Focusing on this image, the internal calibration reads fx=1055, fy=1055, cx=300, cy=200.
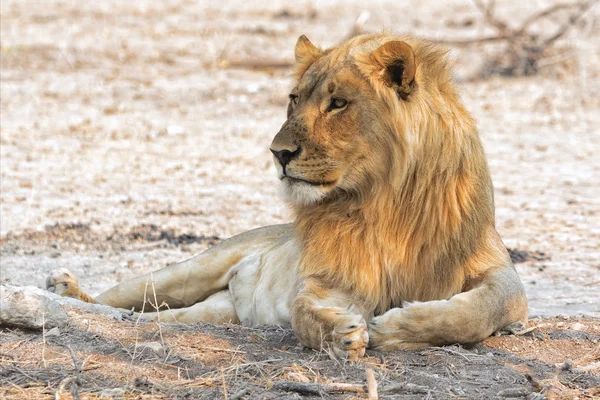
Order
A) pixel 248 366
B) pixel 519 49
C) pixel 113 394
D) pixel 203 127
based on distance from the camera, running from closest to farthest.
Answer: pixel 113 394 → pixel 248 366 → pixel 203 127 → pixel 519 49

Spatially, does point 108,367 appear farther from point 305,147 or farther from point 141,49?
point 141,49

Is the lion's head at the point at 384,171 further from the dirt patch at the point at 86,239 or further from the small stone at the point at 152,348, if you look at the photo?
the dirt patch at the point at 86,239

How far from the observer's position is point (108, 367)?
3.54 metres

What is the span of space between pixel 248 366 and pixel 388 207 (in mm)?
845

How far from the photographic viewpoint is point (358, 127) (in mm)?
3891

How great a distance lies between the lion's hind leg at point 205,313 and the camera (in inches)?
202

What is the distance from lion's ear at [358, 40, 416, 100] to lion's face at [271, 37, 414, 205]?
0.06 metres

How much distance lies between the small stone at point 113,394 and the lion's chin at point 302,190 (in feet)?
3.35

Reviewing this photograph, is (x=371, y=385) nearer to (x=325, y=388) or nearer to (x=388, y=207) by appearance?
(x=325, y=388)

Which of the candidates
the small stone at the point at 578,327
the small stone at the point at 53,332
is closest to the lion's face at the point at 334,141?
the small stone at the point at 53,332

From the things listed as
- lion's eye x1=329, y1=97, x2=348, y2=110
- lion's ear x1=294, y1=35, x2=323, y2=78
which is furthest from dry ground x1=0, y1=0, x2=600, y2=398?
lion's eye x1=329, y1=97, x2=348, y2=110

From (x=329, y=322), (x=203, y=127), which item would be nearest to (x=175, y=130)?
(x=203, y=127)

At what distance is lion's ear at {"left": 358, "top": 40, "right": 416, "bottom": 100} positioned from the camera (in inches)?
153

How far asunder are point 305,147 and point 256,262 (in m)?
1.45
